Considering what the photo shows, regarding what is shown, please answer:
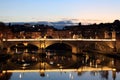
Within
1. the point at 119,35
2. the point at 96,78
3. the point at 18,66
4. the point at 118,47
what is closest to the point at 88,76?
the point at 96,78

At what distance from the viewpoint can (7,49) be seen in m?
49.3

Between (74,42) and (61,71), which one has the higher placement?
(61,71)

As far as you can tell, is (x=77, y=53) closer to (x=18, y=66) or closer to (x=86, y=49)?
(x=86, y=49)

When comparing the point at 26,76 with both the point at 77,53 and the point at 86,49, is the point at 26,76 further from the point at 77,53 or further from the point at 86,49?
the point at 86,49

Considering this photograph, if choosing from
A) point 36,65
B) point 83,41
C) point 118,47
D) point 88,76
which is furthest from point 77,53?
point 88,76

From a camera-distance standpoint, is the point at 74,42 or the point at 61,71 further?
the point at 74,42

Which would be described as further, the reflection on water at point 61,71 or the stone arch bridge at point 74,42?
the stone arch bridge at point 74,42

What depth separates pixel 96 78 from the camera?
2733cm

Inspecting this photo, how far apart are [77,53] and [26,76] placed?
888 inches

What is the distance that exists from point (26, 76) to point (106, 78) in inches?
205

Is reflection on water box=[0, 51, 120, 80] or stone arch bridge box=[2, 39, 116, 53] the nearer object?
reflection on water box=[0, 51, 120, 80]

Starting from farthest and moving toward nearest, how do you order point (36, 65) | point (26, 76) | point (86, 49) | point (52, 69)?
point (86, 49) → point (36, 65) → point (52, 69) → point (26, 76)

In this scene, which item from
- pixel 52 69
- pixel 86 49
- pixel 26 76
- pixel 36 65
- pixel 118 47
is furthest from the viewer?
pixel 86 49

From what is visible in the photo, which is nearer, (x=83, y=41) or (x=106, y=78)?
(x=106, y=78)
